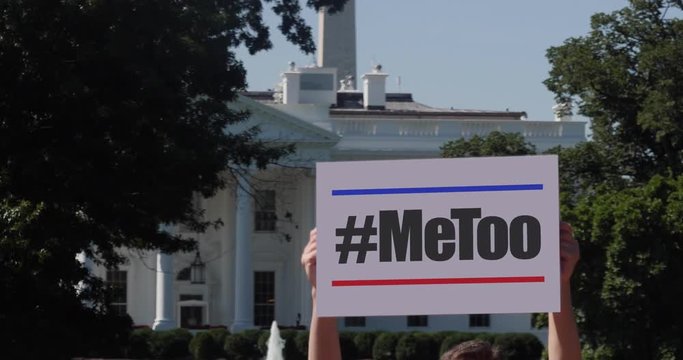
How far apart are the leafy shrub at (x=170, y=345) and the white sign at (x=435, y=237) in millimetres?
55081

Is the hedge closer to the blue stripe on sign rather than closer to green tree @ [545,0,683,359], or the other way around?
green tree @ [545,0,683,359]

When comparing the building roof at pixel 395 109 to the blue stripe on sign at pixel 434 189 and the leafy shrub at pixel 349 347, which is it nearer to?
the leafy shrub at pixel 349 347

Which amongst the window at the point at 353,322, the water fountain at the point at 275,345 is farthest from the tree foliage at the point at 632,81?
the window at the point at 353,322

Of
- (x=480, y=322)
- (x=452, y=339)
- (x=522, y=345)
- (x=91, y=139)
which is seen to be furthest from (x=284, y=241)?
(x=91, y=139)

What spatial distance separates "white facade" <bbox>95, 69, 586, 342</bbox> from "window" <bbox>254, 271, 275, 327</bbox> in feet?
0.14

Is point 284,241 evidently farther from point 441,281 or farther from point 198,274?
point 441,281

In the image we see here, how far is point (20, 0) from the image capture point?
20.7 meters

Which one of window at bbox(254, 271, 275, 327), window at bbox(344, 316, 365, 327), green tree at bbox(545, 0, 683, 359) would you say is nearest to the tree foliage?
green tree at bbox(545, 0, 683, 359)

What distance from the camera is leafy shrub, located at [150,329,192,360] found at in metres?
60.7

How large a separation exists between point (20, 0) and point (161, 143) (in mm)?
2887

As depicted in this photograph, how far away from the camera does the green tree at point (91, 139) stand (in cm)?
2022

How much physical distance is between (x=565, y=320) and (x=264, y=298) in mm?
72961

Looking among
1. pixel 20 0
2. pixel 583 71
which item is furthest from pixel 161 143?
pixel 583 71

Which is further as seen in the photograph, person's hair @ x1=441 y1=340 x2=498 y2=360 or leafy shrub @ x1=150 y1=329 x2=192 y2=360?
leafy shrub @ x1=150 y1=329 x2=192 y2=360
